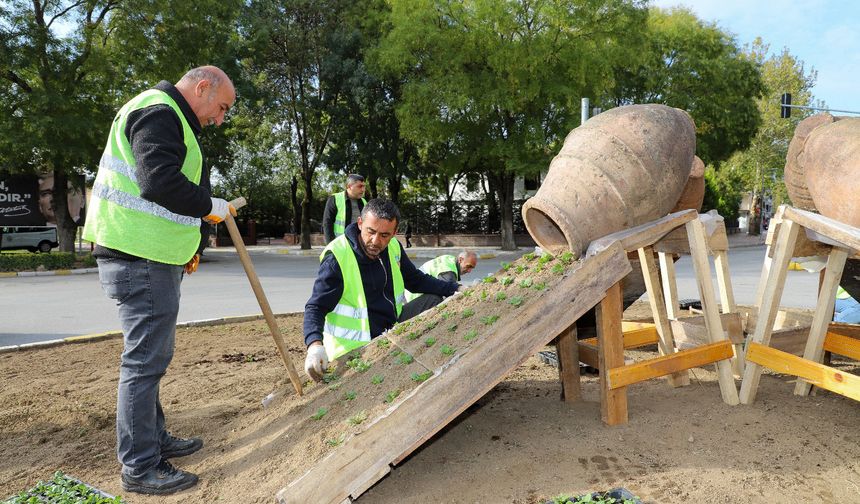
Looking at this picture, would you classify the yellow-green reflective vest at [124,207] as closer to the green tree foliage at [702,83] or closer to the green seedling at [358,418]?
the green seedling at [358,418]

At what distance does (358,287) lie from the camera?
388cm

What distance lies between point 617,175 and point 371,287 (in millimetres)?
1698

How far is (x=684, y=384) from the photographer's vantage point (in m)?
4.11

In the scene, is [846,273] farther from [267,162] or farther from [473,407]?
[267,162]

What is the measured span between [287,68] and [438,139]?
7.03 m

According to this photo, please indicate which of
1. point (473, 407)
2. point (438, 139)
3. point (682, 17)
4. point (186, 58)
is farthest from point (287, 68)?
point (473, 407)

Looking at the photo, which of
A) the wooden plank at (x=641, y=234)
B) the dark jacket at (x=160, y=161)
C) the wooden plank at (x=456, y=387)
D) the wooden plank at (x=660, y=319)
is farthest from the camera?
the wooden plank at (x=660, y=319)

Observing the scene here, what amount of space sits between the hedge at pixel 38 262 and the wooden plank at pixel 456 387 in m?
15.9

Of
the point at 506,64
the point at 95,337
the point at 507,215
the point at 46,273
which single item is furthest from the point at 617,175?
the point at 507,215

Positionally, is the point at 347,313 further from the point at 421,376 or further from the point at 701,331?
the point at 701,331

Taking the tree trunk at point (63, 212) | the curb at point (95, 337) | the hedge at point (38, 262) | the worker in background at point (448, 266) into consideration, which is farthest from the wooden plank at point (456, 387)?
the tree trunk at point (63, 212)

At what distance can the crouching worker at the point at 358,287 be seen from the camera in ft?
12.1

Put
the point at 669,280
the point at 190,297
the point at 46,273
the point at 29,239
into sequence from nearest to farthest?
the point at 669,280 → the point at 190,297 → the point at 46,273 → the point at 29,239

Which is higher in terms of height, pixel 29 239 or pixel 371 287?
pixel 371 287
